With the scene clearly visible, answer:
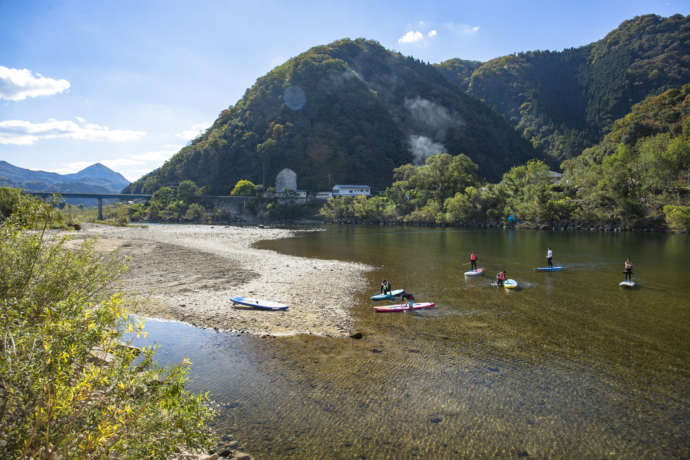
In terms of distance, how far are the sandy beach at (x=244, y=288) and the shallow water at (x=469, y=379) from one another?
5.13ft

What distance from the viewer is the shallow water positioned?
11.1 meters

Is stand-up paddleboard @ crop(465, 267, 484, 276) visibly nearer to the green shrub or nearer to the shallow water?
the shallow water

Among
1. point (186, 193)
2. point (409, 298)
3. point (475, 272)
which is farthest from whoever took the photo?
point (186, 193)

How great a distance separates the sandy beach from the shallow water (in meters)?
1.56

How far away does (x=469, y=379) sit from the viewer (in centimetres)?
1484

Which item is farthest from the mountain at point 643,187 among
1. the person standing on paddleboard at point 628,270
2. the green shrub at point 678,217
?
the person standing on paddleboard at point 628,270

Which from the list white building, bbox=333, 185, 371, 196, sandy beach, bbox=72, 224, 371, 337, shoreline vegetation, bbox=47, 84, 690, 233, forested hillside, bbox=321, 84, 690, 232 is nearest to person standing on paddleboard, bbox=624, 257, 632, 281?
sandy beach, bbox=72, 224, 371, 337

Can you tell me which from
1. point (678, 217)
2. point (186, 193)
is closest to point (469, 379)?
point (678, 217)

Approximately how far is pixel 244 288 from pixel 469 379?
779 inches

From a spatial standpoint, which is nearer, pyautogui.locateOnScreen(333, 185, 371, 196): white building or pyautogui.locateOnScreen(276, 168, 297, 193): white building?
pyautogui.locateOnScreen(333, 185, 371, 196): white building

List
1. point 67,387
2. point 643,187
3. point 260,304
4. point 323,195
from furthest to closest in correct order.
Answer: point 323,195 → point 643,187 → point 260,304 → point 67,387

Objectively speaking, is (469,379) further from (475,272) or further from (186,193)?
(186,193)

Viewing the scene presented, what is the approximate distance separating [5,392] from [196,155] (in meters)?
205

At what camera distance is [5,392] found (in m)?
5.65
